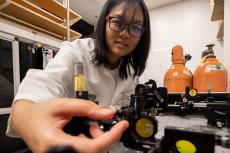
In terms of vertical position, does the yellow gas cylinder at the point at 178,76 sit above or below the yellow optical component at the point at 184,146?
above

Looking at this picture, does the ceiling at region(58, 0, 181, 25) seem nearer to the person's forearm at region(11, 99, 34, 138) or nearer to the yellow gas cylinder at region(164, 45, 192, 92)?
the yellow gas cylinder at region(164, 45, 192, 92)

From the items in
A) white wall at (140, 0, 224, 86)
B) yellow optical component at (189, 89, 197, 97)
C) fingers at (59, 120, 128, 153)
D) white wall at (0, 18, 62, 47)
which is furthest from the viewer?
white wall at (140, 0, 224, 86)

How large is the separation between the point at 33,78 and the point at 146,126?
1.22ft

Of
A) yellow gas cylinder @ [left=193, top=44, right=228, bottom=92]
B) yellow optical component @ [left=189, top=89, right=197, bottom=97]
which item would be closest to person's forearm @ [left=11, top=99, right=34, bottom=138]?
yellow optical component @ [left=189, top=89, right=197, bottom=97]

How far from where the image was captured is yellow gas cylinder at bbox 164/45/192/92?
4.65 feet

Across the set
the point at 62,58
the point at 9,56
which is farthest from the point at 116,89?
the point at 9,56

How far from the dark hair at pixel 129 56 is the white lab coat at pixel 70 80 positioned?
44 mm

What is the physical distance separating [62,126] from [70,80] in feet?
1.38

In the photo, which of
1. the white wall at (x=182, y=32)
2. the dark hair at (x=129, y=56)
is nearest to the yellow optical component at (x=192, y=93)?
the dark hair at (x=129, y=56)

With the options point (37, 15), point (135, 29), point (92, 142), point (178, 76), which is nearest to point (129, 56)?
point (135, 29)

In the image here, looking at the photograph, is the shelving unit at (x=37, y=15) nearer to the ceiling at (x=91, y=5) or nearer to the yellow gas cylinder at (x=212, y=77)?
the ceiling at (x=91, y=5)

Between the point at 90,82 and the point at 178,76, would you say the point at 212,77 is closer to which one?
the point at 178,76

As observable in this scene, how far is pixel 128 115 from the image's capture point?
29cm

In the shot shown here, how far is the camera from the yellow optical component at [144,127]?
0.29 metres
